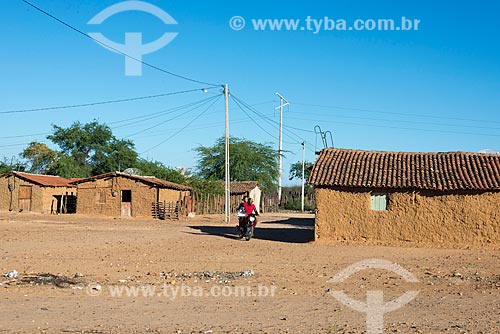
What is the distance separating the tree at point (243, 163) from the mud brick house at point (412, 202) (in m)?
46.4

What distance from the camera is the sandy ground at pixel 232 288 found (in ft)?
30.4

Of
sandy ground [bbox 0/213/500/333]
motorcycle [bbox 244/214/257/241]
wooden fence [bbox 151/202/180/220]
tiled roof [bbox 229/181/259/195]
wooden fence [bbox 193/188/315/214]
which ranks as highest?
tiled roof [bbox 229/181/259/195]

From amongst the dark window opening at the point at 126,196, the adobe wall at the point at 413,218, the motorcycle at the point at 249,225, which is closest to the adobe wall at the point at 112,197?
the dark window opening at the point at 126,196

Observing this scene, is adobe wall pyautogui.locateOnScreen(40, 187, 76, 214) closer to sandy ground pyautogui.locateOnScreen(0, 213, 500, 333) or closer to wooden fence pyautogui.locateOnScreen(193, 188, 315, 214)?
wooden fence pyautogui.locateOnScreen(193, 188, 315, 214)

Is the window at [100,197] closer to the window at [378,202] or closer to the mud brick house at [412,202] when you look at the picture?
the mud brick house at [412,202]

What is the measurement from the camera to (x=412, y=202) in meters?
22.6

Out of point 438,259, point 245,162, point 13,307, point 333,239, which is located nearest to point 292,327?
point 13,307

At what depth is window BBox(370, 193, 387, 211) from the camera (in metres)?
23.0

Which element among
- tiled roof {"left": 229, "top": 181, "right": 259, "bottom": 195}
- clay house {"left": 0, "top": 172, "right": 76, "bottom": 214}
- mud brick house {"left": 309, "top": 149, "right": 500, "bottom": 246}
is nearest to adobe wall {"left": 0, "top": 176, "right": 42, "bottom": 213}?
clay house {"left": 0, "top": 172, "right": 76, "bottom": 214}

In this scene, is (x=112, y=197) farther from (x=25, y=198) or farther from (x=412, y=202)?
(x=412, y=202)

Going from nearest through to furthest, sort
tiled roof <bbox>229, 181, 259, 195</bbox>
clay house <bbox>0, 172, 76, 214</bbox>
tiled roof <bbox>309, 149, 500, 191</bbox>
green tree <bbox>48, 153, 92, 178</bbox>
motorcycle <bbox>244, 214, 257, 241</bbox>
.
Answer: tiled roof <bbox>309, 149, 500, 191</bbox> < motorcycle <bbox>244, 214, 257, 241</bbox> < clay house <bbox>0, 172, 76, 214</bbox> < tiled roof <bbox>229, 181, 259, 195</bbox> < green tree <bbox>48, 153, 92, 178</bbox>

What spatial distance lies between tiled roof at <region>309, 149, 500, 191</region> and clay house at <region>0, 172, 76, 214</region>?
97.6ft

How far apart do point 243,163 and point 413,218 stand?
4860 centimetres

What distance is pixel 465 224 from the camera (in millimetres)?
22281
